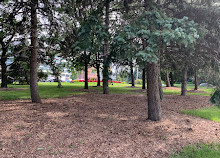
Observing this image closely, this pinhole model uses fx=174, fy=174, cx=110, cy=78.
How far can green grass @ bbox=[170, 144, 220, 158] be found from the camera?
3.44 meters

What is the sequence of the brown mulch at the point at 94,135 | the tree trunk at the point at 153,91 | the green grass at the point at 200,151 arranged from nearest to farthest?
the green grass at the point at 200,151
the brown mulch at the point at 94,135
the tree trunk at the point at 153,91

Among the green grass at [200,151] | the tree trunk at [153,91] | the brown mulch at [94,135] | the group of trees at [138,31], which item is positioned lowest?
the green grass at [200,151]

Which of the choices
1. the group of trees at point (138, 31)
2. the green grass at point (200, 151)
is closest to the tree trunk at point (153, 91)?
the group of trees at point (138, 31)

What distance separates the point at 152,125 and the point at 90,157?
247 centimetres

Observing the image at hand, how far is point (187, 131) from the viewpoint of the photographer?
15.7 ft

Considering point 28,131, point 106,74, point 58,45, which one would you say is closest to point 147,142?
point 106,74

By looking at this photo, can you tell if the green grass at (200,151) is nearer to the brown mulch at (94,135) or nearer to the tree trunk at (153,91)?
the brown mulch at (94,135)

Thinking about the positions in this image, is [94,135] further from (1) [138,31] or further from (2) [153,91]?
(1) [138,31]

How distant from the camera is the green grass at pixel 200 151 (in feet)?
11.3

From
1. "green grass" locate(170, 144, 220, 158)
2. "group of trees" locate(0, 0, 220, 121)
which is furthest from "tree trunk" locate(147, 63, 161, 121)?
"green grass" locate(170, 144, 220, 158)

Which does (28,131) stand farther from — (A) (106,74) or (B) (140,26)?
(B) (140,26)

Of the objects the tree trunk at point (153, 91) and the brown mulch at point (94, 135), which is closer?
the brown mulch at point (94, 135)

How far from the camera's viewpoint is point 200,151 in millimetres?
3594

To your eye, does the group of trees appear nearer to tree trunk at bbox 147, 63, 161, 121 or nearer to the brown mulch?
tree trunk at bbox 147, 63, 161, 121
